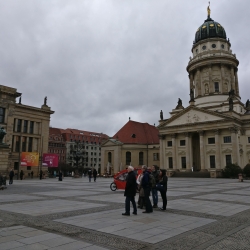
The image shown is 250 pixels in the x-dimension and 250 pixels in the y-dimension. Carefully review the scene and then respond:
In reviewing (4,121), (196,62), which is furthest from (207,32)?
(4,121)

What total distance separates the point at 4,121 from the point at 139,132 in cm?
4291

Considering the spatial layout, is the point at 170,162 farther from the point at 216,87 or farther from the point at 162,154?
the point at 216,87

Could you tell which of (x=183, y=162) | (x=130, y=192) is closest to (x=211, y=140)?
(x=183, y=162)

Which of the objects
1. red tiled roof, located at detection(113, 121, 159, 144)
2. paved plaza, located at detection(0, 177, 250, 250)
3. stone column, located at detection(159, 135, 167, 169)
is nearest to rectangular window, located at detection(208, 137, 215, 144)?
stone column, located at detection(159, 135, 167, 169)

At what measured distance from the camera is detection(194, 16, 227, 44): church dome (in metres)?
73.2

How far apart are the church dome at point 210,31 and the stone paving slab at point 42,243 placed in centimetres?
7662

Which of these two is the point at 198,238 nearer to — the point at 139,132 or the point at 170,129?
the point at 170,129

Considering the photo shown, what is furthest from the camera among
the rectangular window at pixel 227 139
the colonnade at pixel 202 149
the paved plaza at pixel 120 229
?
the rectangular window at pixel 227 139

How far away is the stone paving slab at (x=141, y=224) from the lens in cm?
716

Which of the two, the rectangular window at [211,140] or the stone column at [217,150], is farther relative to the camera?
the rectangular window at [211,140]

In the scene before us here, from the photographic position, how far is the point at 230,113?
54.2 meters

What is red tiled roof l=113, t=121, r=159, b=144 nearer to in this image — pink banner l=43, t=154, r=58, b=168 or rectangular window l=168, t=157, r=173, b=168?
rectangular window l=168, t=157, r=173, b=168

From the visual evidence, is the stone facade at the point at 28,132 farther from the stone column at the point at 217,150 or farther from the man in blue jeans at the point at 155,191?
the man in blue jeans at the point at 155,191

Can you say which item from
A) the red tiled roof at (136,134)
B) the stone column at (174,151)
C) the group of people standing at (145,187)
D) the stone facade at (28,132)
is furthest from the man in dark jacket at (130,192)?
the red tiled roof at (136,134)
